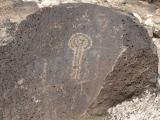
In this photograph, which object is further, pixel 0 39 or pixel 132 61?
pixel 0 39

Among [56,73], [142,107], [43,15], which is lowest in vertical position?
[142,107]

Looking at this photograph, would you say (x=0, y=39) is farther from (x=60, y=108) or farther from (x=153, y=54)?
(x=153, y=54)

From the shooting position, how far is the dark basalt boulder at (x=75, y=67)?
9.76ft

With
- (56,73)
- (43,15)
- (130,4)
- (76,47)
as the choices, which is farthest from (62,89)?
(130,4)

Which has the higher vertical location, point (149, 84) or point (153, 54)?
point (153, 54)

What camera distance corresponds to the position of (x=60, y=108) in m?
2.97

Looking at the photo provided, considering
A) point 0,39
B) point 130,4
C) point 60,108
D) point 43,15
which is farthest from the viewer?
point 130,4

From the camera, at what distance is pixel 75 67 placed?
3.02 meters

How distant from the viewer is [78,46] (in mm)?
3072

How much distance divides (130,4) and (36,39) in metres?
1.38

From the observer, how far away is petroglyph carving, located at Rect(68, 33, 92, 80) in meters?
3.03

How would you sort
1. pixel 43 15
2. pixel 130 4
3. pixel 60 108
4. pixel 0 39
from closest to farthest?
pixel 60 108 < pixel 43 15 < pixel 0 39 < pixel 130 4

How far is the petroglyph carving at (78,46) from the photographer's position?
9.93 ft

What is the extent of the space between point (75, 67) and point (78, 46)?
0.48ft
